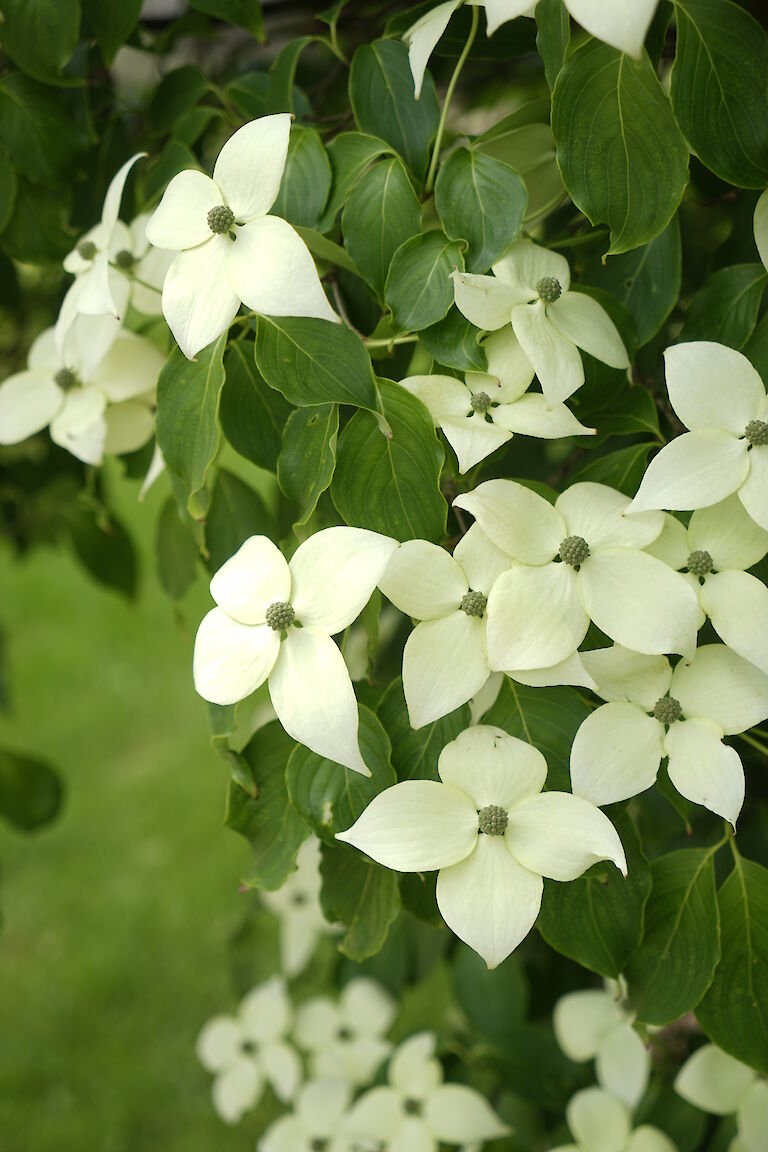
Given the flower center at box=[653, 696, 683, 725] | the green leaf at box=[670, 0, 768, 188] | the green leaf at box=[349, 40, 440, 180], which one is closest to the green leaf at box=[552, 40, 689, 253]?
the green leaf at box=[670, 0, 768, 188]

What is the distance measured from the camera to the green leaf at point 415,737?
0.53 metres

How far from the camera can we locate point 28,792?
1.05 meters

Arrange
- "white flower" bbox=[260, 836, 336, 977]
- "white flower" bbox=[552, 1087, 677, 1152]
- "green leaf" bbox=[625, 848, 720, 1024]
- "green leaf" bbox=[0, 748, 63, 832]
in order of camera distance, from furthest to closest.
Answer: "white flower" bbox=[260, 836, 336, 977] < "green leaf" bbox=[0, 748, 63, 832] < "white flower" bbox=[552, 1087, 677, 1152] < "green leaf" bbox=[625, 848, 720, 1024]

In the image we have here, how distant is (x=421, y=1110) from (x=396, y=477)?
64 centimetres

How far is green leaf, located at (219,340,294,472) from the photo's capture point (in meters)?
0.63

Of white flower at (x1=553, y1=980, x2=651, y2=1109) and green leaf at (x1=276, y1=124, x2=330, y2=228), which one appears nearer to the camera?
green leaf at (x1=276, y1=124, x2=330, y2=228)

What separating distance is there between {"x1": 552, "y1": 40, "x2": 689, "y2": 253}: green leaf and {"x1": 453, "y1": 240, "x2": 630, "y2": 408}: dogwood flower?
36mm

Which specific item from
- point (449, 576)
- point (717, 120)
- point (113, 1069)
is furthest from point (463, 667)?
point (113, 1069)

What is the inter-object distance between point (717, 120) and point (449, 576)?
0.88ft

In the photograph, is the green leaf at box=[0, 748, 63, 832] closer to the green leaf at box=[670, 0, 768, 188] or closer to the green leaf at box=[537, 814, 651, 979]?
the green leaf at box=[537, 814, 651, 979]

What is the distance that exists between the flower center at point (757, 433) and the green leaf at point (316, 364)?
0.60 ft

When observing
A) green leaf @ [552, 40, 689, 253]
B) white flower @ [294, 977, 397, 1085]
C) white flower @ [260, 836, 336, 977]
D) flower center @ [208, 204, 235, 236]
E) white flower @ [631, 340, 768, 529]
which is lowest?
white flower @ [260, 836, 336, 977]

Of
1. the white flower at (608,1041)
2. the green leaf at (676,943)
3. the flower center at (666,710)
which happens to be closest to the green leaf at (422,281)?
the flower center at (666,710)

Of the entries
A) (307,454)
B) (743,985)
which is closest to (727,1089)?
(743,985)
